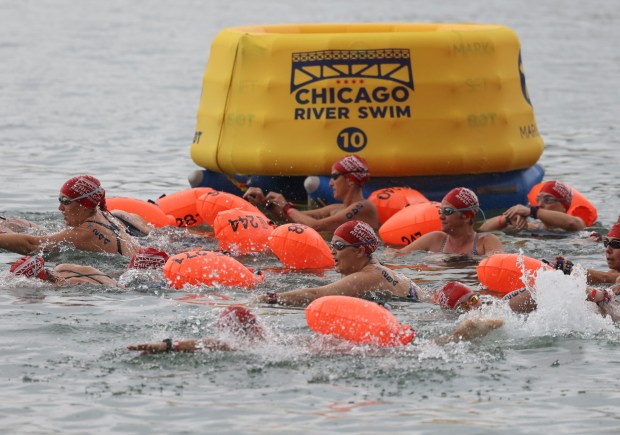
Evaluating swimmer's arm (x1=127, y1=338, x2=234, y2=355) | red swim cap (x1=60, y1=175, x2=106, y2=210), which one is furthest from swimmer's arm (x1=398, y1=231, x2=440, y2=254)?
swimmer's arm (x1=127, y1=338, x2=234, y2=355)

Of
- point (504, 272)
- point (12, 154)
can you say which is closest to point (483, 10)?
point (12, 154)

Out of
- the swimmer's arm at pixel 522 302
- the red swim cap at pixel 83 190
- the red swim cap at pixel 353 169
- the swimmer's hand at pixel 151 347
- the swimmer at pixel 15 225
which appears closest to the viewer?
the swimmer's hand at pixel 151 347

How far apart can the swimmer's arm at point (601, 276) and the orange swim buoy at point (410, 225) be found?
266 centimetres

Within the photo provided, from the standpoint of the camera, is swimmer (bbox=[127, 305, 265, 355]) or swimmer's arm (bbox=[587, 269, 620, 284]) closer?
swimmer (bbox=[127, 305, 265, 355])

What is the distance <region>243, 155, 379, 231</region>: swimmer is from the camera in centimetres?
1507

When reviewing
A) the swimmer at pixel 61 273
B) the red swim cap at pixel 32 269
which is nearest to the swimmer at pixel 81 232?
the swimmer at pixel 61 273

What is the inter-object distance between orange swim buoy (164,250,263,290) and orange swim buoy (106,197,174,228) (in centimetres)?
309

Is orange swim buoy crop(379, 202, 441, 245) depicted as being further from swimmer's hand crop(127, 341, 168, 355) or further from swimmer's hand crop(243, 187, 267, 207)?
swimmer's hand crop(127, 341, 168, 355)

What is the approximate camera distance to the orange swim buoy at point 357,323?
9.95 m

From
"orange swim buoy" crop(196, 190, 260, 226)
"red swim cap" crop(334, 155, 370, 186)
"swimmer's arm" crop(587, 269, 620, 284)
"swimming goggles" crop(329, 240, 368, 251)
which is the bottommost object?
"swimmer's arm" crop(587, 269, 620, 284)

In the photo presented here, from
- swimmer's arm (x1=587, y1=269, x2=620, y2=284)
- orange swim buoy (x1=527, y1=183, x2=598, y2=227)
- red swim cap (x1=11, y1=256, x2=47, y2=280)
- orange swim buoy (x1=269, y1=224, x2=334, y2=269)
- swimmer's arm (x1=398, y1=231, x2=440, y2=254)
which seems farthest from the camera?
orange swim buoy (x1=527, y1=183, x2=598, y2=227)

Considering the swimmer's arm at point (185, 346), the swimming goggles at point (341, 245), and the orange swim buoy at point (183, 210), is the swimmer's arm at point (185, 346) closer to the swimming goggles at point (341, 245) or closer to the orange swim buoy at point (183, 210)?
the swimming goggles at point (341, 245)

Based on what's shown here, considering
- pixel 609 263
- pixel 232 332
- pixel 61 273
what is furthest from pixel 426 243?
pixel 232 332

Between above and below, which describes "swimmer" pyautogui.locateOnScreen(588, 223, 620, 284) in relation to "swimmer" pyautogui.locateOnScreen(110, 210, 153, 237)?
below
